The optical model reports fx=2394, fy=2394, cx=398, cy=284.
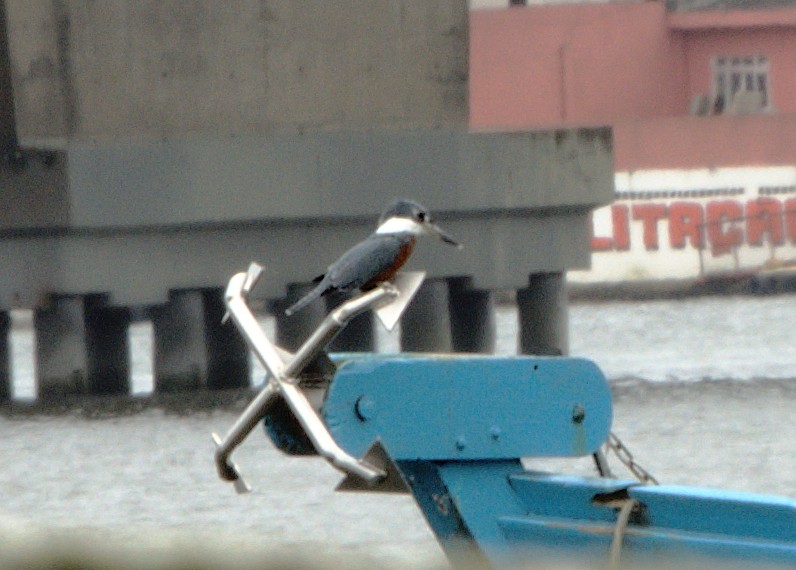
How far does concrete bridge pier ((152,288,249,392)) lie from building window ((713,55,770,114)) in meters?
30.9

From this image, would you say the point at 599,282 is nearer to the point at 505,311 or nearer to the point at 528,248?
the point at 505,311

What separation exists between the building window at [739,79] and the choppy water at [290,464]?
2506cm

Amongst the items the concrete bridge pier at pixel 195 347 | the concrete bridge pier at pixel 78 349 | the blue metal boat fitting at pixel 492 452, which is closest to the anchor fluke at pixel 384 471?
the blue metal boat fitting at pixel 492 452

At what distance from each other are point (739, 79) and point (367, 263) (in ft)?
159

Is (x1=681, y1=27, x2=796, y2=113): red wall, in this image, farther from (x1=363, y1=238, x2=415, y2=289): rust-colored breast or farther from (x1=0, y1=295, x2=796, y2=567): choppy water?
(x1=363, y1=238, x2=415, y2=289): rust-colored breast

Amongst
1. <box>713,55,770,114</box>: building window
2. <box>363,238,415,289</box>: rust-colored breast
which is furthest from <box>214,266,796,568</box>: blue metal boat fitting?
<box>713,55,770,114</box>: building window

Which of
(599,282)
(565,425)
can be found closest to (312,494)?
(565,425)

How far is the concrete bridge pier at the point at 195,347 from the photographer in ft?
80.6

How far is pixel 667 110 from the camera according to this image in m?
54.6

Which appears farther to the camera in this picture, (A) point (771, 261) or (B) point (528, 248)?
(A) point (771, 261)

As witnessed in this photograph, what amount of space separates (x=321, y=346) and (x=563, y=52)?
46036 mm

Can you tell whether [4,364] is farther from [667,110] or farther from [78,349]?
[667,110]

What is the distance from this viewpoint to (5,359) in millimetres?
25297

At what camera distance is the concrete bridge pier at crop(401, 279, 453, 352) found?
24688 mm
